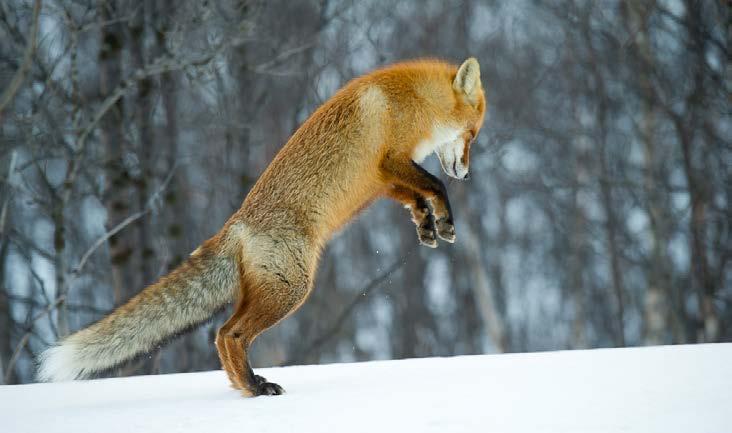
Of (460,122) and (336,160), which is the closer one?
(336,160)

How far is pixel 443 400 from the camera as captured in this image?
3430 mm

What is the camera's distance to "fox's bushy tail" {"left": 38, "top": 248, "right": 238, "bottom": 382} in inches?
164

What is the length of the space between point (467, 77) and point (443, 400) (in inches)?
112

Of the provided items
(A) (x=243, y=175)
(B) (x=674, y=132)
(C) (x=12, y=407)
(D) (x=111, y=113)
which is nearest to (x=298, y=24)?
(A) (x=243, y=175)

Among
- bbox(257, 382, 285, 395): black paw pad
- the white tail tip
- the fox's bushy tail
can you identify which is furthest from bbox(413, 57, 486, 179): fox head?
the white tail tip

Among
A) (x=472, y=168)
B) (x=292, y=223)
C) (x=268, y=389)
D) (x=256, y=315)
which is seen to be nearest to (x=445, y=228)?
(x=292, y=223)

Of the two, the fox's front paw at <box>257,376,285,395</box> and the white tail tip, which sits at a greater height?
the white tail tip

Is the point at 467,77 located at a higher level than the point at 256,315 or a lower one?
higher

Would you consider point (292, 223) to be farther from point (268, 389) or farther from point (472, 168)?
point (472, 168)

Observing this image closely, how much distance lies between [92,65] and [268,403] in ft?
35.8

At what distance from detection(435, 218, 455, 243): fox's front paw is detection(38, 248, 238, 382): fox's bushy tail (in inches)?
54.3

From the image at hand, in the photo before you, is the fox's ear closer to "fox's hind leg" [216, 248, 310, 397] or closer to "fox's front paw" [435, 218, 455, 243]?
"fox's front paw" [435, 218, 455, 243]

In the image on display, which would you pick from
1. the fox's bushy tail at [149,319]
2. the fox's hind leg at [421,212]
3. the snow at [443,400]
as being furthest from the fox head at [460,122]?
the fox's bushy tail at [149,319]

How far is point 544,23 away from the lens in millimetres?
16453
